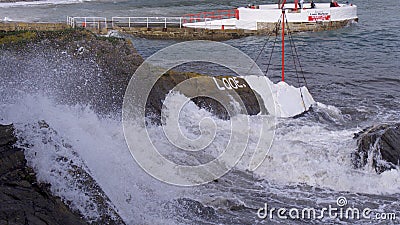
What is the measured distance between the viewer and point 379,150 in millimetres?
10523

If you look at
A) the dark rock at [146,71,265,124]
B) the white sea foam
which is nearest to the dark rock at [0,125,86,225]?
the white sea foam

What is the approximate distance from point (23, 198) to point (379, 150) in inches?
268

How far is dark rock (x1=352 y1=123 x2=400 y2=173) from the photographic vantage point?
10.4 m

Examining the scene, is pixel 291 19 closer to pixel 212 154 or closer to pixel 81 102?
pixel 81 102

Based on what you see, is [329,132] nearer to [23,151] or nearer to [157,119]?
[157,119]

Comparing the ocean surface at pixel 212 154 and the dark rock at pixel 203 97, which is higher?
the dark rock at pixel 203 97

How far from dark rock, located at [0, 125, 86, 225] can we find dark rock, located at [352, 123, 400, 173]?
230 inches

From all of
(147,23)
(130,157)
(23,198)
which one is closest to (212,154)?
(130,157)

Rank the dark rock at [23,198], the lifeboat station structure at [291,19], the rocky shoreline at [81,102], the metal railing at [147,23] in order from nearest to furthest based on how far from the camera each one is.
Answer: the dark rock at [23,198] → the rocky shoreline at [81,102] → the lifeboat station structure at [291,19] → the metal railing at [147,23]

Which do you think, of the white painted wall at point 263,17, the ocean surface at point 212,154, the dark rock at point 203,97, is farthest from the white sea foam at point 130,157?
the white painted wall at point 263,17

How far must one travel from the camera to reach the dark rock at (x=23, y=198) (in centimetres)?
685

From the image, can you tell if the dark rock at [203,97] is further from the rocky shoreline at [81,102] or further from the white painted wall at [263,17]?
the white painted wall at [263,17]

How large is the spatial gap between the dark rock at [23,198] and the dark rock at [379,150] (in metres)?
5.85

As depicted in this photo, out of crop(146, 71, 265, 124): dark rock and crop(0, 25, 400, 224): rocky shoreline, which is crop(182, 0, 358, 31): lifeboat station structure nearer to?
crop(0, 25, 400, 224): rocky shoreline
